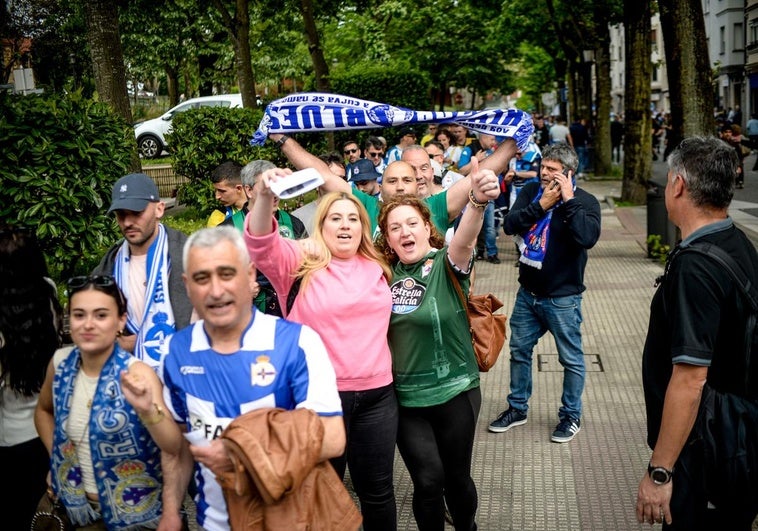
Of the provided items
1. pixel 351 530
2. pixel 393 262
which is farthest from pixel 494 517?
pixel 351 530

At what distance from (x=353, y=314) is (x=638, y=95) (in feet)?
54.6

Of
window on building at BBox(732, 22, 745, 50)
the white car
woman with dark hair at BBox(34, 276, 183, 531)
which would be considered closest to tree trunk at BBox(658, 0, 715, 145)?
woman with dark hair at BBox(34, 276, 183, 531)

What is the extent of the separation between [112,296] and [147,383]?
46 centimetres

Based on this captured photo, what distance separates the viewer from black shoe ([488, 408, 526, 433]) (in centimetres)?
654

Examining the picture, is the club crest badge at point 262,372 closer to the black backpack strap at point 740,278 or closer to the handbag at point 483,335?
the black backpack strap at point 740,278

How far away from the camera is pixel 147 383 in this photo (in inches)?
117

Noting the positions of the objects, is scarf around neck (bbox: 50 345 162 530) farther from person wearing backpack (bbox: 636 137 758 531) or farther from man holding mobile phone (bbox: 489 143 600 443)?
man holding mobile phone (bbox: 489 143 600 443)

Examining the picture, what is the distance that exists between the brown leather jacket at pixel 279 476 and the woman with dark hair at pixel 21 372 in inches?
47.2

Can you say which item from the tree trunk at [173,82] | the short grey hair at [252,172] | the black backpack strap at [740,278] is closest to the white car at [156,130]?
the tree trunk at [173,82]

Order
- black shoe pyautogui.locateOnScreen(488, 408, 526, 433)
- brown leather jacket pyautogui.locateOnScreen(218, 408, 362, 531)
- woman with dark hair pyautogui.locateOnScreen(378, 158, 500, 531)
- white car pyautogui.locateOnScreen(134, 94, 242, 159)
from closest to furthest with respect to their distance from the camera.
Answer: brown leather jacket pyautogui.locateOnScreen(218, 408, 362, 531), woman with dark hair pyautogui.locateOnScreen(378, 158, 500, 531), black shoe pyautogui.locateOnScreen(488, 408, 526, 433), white car pyautogui.locateOnScreen(134, 94, 242, 159)

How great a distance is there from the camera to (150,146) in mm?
28844

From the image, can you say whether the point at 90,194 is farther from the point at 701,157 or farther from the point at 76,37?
the point at 76,37

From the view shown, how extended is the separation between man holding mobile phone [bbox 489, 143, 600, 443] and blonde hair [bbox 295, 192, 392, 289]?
2270 mm

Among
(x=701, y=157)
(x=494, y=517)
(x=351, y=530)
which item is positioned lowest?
(x=494, y=517)
